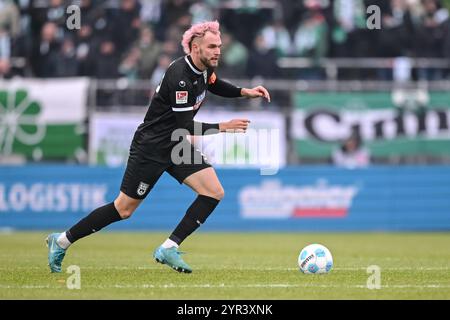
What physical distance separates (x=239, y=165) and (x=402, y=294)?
11844 mm

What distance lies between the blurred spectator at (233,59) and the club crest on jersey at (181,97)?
10866mm

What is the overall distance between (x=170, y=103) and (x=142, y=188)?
965 mm

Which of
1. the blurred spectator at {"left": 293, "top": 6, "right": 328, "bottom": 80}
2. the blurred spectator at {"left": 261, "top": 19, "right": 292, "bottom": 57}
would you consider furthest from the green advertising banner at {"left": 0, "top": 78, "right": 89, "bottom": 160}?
the blurred spectator at {"left": 293, "top": 6, "right": 328, "bottom": 80}

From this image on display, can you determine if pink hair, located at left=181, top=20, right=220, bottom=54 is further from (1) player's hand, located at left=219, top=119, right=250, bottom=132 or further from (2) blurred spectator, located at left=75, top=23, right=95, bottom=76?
(2) blurred spectator, located at left=75, top=23, right=95, bottom=76

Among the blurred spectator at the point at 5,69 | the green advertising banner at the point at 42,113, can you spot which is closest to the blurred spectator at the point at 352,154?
the green advertising banner at the point at 42,113

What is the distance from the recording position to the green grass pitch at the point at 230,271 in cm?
850

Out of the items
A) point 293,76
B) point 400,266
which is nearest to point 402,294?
point 400,266

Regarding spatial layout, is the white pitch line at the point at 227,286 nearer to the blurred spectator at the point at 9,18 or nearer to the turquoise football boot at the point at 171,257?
the turquoise football boot at the point at 171,257

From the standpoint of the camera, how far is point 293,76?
70.5 ft

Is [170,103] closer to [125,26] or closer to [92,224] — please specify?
[92,224]

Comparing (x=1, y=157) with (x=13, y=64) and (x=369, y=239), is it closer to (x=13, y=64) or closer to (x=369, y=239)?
(x=13, y=64)

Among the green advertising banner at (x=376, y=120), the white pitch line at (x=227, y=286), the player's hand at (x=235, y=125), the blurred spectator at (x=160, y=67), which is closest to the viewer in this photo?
the white pitch line at (x=227, y=286)

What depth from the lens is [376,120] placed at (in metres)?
20.3

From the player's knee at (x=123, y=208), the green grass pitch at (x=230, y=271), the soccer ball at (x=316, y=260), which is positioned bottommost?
the green grass pitch at (x=230, y=271)
